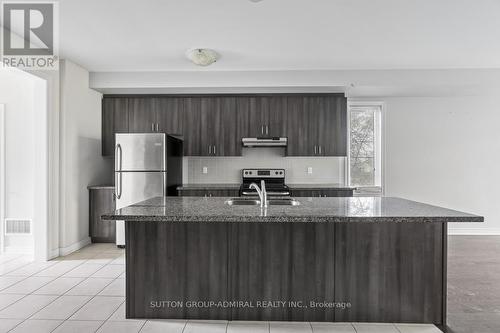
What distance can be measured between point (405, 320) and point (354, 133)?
11.6ft

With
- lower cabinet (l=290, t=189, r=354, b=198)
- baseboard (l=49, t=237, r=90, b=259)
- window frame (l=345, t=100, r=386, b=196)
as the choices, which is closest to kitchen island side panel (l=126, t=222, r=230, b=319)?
baseboard (l=49, t=237, r=90, b=259)

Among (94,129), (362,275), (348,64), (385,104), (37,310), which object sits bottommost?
(37,310)

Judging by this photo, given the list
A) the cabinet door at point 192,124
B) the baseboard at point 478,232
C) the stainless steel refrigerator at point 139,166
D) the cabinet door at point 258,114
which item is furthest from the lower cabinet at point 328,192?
the baseboard at point 478,232

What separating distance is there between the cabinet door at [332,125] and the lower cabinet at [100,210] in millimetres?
3158

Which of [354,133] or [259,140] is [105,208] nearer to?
[259,140]

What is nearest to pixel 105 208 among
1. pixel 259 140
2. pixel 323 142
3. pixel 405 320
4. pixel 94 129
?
pixel 94 129

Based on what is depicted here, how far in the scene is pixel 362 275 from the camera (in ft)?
7.66

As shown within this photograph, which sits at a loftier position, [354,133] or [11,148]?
[354,133]

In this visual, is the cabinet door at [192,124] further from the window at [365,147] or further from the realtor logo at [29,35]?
the window at [365,147]

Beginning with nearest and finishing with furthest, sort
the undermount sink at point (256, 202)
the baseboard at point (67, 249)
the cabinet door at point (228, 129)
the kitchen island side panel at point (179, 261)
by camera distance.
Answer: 1. the kitchen island side panel at point (179, 261)
2. the undermount sink at point (256, 202)
3. the baseboard at point (67, 249)
4. the cabinet door at point (228, 129)

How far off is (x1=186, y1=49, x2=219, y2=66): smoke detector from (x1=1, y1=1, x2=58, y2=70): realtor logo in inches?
54.8

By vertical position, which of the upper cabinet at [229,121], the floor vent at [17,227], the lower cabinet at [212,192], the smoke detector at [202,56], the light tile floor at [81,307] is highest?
the smoke detector at [202,56]

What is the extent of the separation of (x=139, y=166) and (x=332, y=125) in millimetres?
2850

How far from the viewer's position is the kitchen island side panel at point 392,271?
7.55 ft
